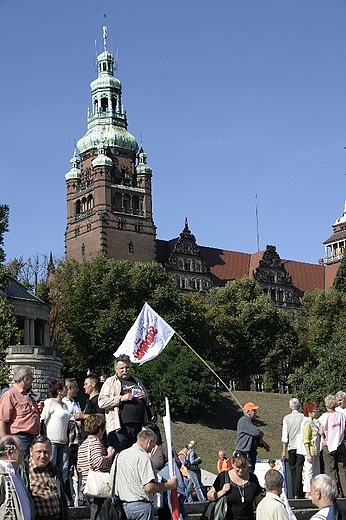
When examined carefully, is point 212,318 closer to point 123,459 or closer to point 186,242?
point 186,242

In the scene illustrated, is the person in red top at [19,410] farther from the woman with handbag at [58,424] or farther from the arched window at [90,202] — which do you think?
the arched window at [90,202]

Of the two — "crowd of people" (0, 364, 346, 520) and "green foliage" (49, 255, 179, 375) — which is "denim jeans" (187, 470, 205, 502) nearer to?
"crowd of people" (0, 364, 346, 520)

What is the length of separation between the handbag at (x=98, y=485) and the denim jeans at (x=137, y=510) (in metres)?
0.38

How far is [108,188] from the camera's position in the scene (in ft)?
305

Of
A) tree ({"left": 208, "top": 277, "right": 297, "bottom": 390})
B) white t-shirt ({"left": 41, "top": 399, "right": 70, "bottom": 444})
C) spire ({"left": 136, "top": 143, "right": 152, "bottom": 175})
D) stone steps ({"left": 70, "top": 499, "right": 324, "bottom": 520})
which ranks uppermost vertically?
spire ({"left": 136, "top": 143, "right": 152, "bottom": 175})

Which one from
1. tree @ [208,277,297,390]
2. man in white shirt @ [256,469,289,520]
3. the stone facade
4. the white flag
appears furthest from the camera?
tree @ [208,277,297,390]

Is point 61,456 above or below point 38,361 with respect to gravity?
below

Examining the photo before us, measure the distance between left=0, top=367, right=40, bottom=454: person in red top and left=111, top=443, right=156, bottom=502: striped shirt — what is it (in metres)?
2.17

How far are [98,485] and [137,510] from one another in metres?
0.60

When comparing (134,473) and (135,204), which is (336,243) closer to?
(135,204)

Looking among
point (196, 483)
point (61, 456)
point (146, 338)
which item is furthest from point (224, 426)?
point (61, 456)

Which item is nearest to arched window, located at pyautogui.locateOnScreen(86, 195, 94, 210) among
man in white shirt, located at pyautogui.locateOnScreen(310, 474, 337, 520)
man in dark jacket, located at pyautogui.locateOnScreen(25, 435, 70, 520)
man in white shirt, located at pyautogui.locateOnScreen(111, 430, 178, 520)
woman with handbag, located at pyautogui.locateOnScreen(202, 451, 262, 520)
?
woman with handbag, located at pyautogui.locateOnScreen(202, 451, 262, 520)

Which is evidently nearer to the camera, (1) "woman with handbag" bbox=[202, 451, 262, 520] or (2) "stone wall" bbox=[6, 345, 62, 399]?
(1) "woman with handbag" bbox=[202, 451, 262, 520]

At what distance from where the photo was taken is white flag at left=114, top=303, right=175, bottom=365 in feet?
48.9
